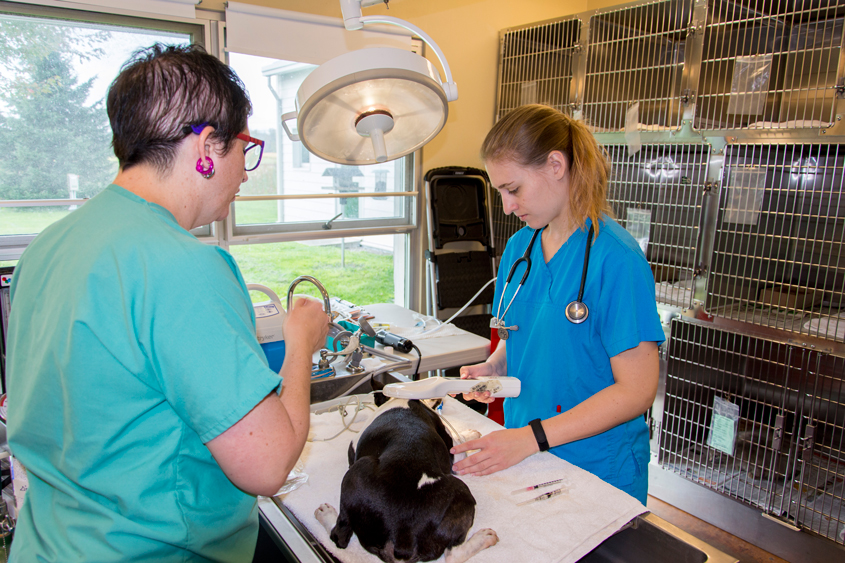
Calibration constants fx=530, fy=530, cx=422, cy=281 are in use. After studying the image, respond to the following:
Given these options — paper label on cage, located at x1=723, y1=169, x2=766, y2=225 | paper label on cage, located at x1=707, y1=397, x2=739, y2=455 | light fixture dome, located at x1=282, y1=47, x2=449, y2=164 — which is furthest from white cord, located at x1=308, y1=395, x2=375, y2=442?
paper label on cage, located at x1=723, y1=169, x2=766, y2=225

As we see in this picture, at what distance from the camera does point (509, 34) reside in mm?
3660

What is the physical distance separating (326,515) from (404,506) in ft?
0.62

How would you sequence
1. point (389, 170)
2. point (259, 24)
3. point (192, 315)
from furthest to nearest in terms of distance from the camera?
point (389, 170) → point (259, 24) → point (192, 315)

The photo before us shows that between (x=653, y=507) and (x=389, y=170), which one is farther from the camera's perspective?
(x=389, y=170)

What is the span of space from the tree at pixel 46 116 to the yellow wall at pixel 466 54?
5.85 feet

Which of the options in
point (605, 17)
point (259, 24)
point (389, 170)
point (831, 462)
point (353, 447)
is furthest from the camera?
point (389, 170)

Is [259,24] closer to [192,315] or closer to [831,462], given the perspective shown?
[192,315]

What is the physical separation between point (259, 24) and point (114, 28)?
0.69 meters

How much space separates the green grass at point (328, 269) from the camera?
12.0ft

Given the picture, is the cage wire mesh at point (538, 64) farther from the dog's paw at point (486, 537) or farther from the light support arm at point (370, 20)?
the dog's paw at point (486, 537)

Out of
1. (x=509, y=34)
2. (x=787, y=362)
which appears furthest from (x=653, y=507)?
(x=509, y=34)

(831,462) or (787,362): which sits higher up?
(787,362)

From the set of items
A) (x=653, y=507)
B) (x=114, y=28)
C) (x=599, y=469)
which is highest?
(x=114, y=28)

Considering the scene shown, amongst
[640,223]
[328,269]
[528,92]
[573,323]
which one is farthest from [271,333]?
[528,92]
